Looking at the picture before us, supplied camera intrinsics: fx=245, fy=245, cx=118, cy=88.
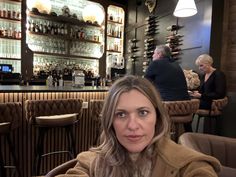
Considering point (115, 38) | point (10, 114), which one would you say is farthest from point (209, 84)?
point (115, 38)

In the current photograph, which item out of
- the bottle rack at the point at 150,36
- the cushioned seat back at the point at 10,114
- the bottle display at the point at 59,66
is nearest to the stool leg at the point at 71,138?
the cushioned seat back at the point at 10,114

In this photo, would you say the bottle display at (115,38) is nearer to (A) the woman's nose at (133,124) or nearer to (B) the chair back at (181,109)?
(B) the chair back at (181,109)

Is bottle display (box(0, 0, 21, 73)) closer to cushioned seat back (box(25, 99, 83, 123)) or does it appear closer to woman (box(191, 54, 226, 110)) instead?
cushioned seat back (box(25, 99, 83, 123))

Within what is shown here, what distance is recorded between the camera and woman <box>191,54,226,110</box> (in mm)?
3395

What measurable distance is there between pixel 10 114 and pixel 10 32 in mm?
3306

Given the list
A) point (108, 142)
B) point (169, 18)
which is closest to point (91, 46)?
point (169, 18)

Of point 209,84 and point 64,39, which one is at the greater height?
point 64,39

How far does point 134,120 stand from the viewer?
34.5 inches

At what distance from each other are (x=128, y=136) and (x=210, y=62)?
307 cm

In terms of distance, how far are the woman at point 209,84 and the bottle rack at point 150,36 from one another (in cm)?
190

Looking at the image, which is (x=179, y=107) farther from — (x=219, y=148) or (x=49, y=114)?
(x=49, y=114)

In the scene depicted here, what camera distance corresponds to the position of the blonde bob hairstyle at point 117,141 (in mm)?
877

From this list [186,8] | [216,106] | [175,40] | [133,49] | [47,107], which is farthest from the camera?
[133,49]

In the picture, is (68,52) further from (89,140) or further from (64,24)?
(89,140)
